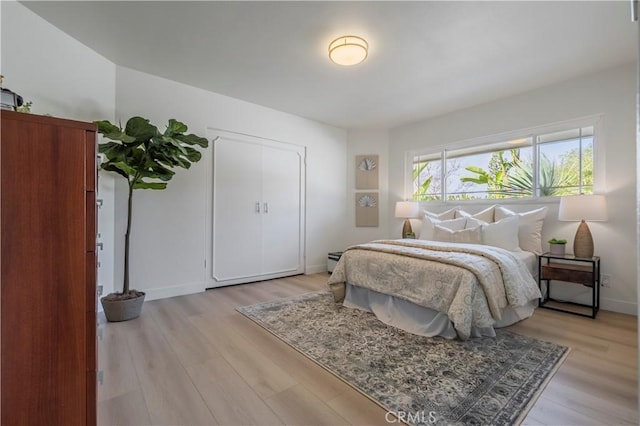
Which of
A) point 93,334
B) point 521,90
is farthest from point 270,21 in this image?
point 521,90

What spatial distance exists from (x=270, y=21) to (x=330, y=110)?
2.04m

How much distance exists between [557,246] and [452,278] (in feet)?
5.76

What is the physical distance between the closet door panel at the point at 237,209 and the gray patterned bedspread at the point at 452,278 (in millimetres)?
1713

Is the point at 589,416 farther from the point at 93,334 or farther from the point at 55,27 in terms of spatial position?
the point at 55,27

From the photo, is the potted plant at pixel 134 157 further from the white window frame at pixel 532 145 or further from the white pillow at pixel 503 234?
the white window frame at pixel 532 145

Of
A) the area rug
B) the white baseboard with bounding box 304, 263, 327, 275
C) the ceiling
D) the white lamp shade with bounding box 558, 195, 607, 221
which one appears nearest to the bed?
the area rug

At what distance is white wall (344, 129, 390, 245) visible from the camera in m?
5.05

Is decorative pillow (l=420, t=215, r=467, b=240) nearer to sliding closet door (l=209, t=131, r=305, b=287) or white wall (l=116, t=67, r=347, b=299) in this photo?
sliding closet door (l=209, t=131, r=305, b=287)

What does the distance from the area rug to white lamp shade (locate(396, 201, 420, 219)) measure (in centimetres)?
215

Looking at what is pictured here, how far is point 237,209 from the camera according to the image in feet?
12.5

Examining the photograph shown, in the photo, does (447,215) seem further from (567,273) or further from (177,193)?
(177,193)

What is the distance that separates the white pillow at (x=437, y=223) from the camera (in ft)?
11.5

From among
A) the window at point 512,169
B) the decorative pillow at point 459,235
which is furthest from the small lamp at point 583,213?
the decorative pillow at point 459,235

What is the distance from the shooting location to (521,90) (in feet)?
11.2
